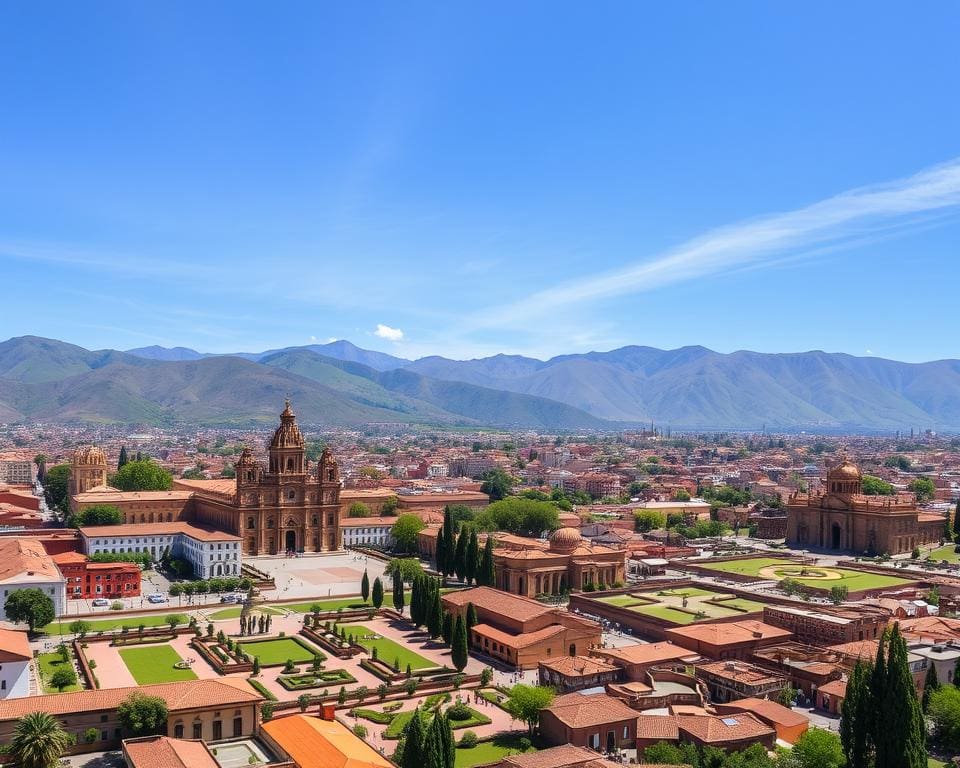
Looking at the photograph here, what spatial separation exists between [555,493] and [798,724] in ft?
315

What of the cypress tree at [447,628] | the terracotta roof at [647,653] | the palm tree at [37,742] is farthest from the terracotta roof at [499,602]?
the palm tree at [37,742]

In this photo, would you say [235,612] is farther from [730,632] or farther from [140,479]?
[140,479]

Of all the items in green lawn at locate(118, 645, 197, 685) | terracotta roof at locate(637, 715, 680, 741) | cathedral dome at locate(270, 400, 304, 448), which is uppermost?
cathedral dome at locate(270, 400, 304, 448)

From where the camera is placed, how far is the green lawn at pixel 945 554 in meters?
91.9

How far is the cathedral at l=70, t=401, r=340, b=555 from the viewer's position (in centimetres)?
9162

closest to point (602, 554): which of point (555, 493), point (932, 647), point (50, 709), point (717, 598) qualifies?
point (717, 598)

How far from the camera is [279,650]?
55.1 m

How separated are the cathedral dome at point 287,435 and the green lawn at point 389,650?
3603 cm

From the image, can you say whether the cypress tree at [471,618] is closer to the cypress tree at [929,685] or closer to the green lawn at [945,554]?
the cypress tree at [929,685]

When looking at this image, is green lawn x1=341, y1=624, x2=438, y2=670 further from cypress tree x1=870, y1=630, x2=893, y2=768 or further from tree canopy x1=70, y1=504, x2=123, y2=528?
tree canopy x1=70, y1=504, x2=123, y2=528

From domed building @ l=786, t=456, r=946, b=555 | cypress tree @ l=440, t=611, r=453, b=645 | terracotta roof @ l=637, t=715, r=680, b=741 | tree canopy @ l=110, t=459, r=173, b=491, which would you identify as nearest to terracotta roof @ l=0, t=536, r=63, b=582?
cypress tree @ l=440, t=611, r=453, b=645

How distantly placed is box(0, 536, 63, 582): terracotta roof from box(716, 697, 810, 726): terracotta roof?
43149 mm

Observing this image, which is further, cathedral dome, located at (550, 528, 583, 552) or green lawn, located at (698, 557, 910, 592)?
cathedral dome, located at (550, 528, 583, 552)

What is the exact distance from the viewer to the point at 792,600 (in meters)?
65.8
